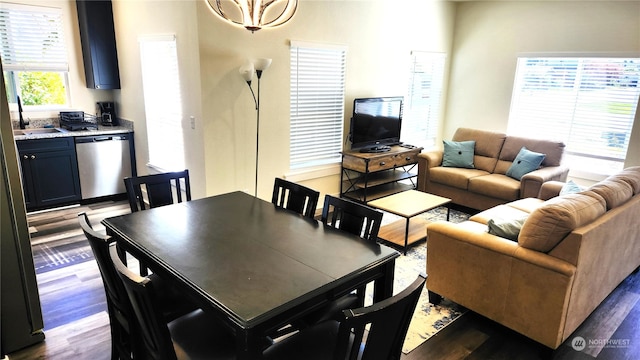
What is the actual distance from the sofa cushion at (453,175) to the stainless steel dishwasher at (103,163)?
4101 millimetres

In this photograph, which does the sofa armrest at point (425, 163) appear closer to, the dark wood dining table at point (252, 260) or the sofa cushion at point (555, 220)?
the sofa cushion at point (555, 220)

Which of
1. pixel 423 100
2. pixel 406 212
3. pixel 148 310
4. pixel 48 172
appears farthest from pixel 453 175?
pixel 48 172

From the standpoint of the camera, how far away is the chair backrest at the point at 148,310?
146 centimetres

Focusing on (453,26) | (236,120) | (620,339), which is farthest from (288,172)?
(453,26)

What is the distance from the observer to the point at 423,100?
250 inches

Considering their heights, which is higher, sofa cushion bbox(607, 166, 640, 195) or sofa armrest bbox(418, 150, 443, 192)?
sofa cushion bbox(607, 166, 640, 195)

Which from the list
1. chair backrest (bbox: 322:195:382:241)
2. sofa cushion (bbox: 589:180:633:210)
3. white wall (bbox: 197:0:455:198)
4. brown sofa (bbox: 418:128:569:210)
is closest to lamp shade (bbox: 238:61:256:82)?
white wall (bbox: 197:0:455:198)

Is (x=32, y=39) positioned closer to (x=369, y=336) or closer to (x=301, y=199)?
(x=301, y=199)

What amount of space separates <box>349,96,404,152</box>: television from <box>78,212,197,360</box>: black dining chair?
11.1 ft

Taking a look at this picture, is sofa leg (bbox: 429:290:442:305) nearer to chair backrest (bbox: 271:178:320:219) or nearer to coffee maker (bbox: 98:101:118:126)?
chair backrest (bbox: 271:178:320:219)

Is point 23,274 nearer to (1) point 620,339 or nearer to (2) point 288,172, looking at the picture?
(2) point 288,172

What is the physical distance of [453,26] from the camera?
6445mm

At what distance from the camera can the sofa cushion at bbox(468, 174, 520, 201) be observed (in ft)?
15.3

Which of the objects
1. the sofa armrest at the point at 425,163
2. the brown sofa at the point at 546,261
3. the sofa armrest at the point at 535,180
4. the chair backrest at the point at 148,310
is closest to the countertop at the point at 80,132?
the chair backrest at the point at 148,310
